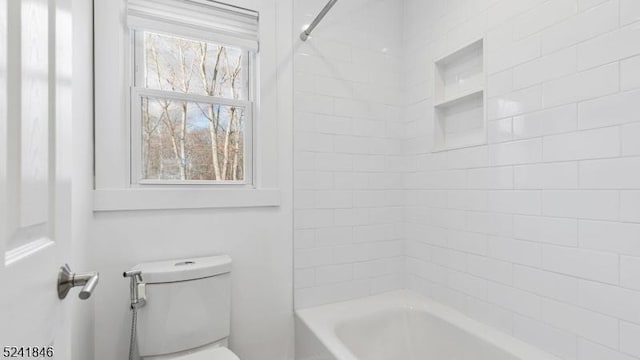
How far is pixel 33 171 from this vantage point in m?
0.52

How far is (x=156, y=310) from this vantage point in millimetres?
1292

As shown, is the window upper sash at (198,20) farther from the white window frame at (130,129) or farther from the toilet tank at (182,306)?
the toilet tank at (182,306)

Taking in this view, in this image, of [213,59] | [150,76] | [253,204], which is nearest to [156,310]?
[253,204]

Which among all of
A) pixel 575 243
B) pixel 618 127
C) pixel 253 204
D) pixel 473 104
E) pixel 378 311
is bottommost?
pixel 378 311

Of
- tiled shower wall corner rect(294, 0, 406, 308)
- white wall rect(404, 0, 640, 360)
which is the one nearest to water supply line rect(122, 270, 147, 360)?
tiled shower wall corner rect(294, 0, 406, 308)

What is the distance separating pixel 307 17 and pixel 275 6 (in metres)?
0.19

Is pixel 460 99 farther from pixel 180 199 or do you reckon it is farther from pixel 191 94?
pixel 180 199

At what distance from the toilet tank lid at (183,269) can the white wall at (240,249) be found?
0.08m

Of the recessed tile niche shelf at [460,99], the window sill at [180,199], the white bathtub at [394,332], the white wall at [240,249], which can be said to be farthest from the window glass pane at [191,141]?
the recessed tile niche shelf at [460,99]

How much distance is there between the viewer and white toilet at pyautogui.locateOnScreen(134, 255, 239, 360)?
1281mm

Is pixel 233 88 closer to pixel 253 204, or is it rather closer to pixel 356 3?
pixel 253 204

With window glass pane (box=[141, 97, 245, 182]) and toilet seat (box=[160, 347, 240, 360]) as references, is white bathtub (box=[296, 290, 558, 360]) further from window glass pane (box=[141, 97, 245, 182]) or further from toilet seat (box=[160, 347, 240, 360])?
window glass pane (box=[141, 97, 245, 182])

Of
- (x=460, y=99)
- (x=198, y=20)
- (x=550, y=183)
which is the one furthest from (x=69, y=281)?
(x=460, y=99)

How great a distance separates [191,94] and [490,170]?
156 cm
